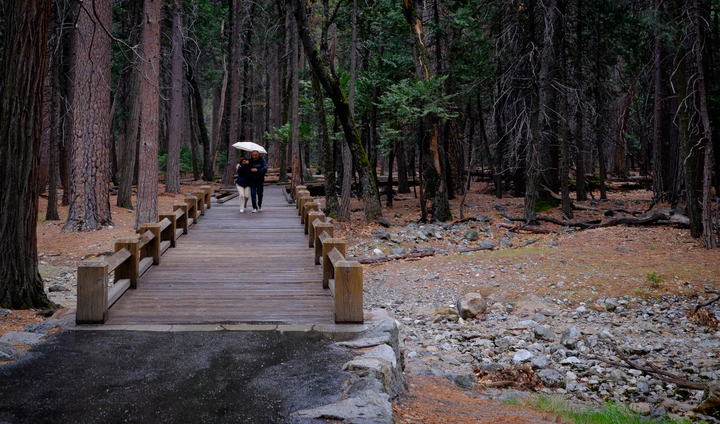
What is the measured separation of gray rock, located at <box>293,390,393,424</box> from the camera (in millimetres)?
4363

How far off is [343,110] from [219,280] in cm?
1163

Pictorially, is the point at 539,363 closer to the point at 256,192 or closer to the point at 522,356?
the point at 522,356

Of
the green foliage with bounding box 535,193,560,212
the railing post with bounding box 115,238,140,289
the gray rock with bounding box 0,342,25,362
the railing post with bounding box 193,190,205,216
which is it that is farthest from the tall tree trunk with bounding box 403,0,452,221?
the gray rock with bounding box 0,342,25,362

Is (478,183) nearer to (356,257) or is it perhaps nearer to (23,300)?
(356,257)

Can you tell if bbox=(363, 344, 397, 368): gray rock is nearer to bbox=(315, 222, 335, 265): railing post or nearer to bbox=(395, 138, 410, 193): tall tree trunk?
bbox=(315, 222, 335, 265): railing post

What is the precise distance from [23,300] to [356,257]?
10459 mm

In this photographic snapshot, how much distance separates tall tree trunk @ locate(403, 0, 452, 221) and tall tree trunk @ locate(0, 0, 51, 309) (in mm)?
14042

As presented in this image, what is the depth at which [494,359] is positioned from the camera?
31.1 ft

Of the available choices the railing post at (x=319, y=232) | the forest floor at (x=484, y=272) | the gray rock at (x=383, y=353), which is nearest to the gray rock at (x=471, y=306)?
the forest floor at (x=484, y=272)

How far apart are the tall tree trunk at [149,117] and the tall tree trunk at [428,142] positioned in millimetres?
8602

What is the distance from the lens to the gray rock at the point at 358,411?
436 centimetres

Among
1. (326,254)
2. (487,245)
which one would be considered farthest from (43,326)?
(487,245)

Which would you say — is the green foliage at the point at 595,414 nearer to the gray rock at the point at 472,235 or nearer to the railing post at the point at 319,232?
the railing post at the point at 319,232

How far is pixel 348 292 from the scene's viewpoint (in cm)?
687
